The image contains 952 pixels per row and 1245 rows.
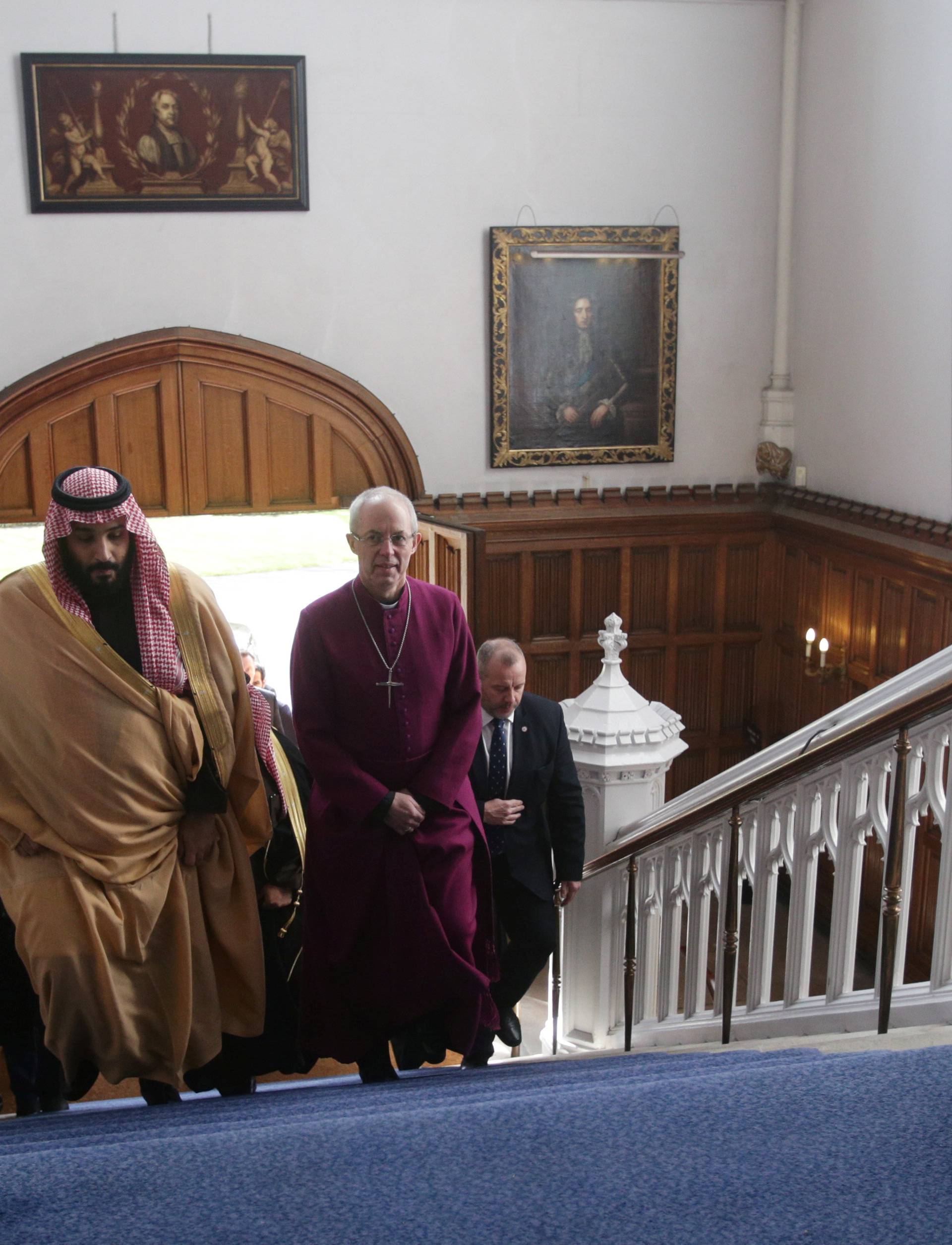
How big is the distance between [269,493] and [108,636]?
5426 millimetres

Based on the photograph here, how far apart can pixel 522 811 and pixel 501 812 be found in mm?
87

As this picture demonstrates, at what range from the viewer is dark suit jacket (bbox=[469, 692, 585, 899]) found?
141 inches

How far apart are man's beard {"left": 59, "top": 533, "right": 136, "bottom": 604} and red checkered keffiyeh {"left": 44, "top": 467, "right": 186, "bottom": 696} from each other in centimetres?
1

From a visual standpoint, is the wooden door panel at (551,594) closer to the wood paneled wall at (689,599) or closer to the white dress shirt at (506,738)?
the wood paneled wall at (689,599)

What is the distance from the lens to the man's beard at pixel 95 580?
2695 millimetres

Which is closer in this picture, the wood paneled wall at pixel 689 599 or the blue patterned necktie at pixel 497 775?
the blue patterned necktie at pixel 497 775

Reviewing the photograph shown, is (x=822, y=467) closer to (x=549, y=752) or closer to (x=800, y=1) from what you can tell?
(x=800, y=1)

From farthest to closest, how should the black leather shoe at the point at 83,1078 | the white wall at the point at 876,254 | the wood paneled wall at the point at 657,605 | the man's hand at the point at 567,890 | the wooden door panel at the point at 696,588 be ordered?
1. the wooden door panel at the point at 696,588
2. the wood paneled wall at the point at 657,605
3. the white wall at the point at 876,254
4. the man's hand at the point at 567,890
5. the black leather shoe at the point at 83,1078

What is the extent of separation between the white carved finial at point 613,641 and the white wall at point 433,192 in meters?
3.93

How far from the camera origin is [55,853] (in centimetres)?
268

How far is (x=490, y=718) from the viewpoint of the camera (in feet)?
11.8

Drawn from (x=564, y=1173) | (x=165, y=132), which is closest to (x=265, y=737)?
(x=564, y=1173)

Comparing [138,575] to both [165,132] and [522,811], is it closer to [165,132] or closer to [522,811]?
[522,811]

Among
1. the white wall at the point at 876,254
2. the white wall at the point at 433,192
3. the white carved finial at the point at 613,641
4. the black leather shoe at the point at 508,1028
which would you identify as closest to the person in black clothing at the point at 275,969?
the black leather shoe at the point at 508,1028
